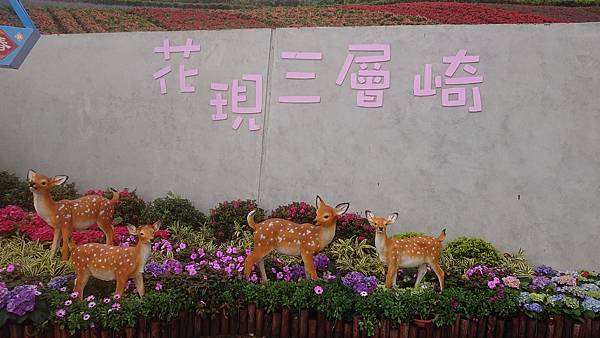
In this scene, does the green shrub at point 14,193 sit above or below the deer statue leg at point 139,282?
above

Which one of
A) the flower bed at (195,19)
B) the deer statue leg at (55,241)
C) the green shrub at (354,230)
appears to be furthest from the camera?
the flower bed at (195,19)

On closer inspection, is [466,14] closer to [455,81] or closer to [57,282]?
[455,81]

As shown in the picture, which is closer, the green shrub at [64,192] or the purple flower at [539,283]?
the purple flower at [539,283]

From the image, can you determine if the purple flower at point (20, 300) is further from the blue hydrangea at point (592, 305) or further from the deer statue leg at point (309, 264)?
the blue hydrangea at point (592, 305)

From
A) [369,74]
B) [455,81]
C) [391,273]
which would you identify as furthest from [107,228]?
[455,81]

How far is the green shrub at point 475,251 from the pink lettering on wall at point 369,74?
183 cm

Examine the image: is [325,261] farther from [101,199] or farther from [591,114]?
[591,114]

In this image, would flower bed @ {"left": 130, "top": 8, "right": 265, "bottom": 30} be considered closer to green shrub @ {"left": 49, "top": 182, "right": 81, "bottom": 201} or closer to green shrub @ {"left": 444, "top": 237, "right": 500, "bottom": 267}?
green shrub @ {"left": 49, "top": 182, "right": 81, "bottom": 201}

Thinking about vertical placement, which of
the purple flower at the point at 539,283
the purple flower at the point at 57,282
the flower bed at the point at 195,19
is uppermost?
the flower bed at the point at 195,19

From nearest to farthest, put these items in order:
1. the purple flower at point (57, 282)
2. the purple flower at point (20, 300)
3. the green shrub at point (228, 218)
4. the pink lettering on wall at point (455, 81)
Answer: the purple flower at point (20, 300) < the purple flower at point (57, 282) < the pink lettering on wall at point (455, 81) < the green shrub at point (228, 218)

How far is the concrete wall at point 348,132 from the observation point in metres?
5.48

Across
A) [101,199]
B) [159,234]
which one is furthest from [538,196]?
[101,199]

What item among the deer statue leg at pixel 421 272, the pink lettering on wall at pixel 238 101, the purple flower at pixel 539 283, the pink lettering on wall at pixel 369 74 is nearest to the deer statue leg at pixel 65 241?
the pink lettering on wall at pixel 238 101

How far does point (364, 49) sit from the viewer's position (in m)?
5.98
